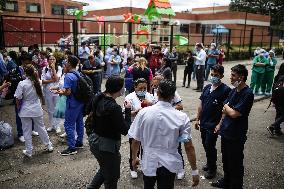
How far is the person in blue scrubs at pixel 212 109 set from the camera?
15.2 ft

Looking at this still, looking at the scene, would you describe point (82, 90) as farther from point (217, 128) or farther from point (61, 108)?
point (217, 128)

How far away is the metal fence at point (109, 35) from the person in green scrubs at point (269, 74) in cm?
747

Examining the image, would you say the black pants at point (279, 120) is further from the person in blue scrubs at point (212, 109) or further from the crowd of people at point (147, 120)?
the person in blue scrubs at point (212, 109)

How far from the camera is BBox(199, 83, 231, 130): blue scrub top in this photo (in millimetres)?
4625

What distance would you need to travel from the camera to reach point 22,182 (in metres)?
4.68

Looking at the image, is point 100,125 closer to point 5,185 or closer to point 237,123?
point 237,123

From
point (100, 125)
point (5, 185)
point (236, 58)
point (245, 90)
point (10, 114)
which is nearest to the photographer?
point (100, 125)

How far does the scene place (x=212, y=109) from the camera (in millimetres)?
4664

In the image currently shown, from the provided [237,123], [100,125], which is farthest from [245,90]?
[100,125]

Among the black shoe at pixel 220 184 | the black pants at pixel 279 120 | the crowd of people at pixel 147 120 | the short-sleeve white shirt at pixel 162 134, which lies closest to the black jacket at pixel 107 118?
the crowd of people at pixel 147 120

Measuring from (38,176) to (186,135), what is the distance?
306cm

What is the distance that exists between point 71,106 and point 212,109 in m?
2.57

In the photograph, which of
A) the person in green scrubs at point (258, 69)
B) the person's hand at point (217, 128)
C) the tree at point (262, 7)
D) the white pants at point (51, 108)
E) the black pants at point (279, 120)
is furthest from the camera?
the tree at point (262, 7)

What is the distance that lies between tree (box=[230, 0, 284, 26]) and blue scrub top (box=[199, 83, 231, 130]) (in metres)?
60.3
